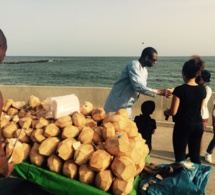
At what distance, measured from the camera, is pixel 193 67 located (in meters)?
3.73

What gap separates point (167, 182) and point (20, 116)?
2146mm

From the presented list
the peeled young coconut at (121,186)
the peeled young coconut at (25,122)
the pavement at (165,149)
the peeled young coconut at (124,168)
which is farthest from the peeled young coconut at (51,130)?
the pavement at (165,149)

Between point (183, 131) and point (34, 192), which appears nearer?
point (34, 192)

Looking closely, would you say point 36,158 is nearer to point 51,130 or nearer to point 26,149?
point 26,149

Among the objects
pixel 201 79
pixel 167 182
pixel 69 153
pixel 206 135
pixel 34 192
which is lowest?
pixel 206 135

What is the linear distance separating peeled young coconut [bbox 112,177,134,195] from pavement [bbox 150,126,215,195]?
2154 mm

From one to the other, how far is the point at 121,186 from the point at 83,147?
587mm

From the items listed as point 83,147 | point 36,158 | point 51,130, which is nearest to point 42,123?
point 51,130

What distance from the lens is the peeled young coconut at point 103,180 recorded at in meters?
2.84

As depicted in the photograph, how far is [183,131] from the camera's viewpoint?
392 centimetres

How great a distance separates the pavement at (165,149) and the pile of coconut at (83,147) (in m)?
2.15

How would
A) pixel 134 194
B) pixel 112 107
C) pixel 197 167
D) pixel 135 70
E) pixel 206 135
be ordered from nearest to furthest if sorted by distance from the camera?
pixel 134 194
pixel 197 167
pixel 135 70
pixel 112 107
pixel 206 135

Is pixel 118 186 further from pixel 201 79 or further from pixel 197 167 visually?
pixel 201 79

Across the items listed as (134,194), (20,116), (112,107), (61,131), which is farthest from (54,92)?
(134,194)
